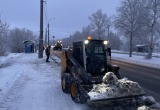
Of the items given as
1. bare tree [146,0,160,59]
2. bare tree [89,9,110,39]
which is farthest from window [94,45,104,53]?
bare tree [89,9,110,39]

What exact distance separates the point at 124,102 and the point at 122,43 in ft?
397

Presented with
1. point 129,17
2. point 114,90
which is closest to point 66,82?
point 114,90

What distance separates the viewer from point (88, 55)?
36.6ft

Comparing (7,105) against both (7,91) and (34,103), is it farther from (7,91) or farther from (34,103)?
(7,91)

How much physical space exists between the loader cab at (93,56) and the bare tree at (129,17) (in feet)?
112

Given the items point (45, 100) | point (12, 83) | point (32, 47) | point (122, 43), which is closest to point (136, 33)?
point (32, 47)

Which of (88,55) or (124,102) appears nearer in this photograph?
(124,102)

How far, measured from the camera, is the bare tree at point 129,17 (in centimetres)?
4509

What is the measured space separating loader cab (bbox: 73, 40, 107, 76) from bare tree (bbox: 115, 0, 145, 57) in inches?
1350

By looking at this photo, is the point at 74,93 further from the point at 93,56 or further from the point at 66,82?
the point at 93,56

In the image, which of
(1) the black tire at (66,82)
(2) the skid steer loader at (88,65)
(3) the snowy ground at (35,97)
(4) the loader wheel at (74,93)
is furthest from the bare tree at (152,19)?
(4) the loader wheel at (74,93)

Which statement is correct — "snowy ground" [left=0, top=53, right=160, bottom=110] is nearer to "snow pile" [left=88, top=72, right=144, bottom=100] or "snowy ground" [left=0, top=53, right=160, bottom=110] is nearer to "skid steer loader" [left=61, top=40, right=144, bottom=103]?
"skid steer loader" [left=61, top=40, right=144, bottom=103]

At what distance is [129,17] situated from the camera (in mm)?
45719

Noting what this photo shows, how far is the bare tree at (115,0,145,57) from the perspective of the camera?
4509 centimetres
